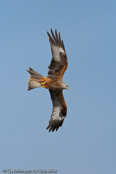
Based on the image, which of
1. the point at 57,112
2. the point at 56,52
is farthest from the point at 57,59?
the point at 57,112

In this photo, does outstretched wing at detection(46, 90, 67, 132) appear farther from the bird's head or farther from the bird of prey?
the bird's head

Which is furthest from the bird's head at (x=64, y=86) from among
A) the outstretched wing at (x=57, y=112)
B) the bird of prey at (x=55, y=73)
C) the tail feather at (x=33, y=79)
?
the tail feather at (x=33, y=79)

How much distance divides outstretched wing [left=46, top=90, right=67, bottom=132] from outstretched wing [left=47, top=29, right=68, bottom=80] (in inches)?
36.8

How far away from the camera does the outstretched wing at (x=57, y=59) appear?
31.6 feet

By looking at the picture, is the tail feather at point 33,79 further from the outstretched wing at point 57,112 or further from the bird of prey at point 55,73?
the outstretched wing at point 57,112

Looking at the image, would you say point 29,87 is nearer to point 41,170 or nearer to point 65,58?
point 65,58

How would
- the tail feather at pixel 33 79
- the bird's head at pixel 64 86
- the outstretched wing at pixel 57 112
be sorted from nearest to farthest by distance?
1. the tail feather at pixel 33 79
2. the bird's head at pixel 64 86
3. the outstretched wing at pixel 57 112

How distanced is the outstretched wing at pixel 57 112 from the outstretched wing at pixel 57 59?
3.06ft

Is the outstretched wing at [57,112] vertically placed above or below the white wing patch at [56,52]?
below

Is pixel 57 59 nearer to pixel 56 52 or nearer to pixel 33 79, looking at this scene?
pixel 56 52

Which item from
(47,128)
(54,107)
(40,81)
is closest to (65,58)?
(40,81)

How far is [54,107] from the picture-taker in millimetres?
10531

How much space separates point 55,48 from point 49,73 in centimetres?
102

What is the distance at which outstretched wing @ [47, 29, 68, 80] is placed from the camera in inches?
379
